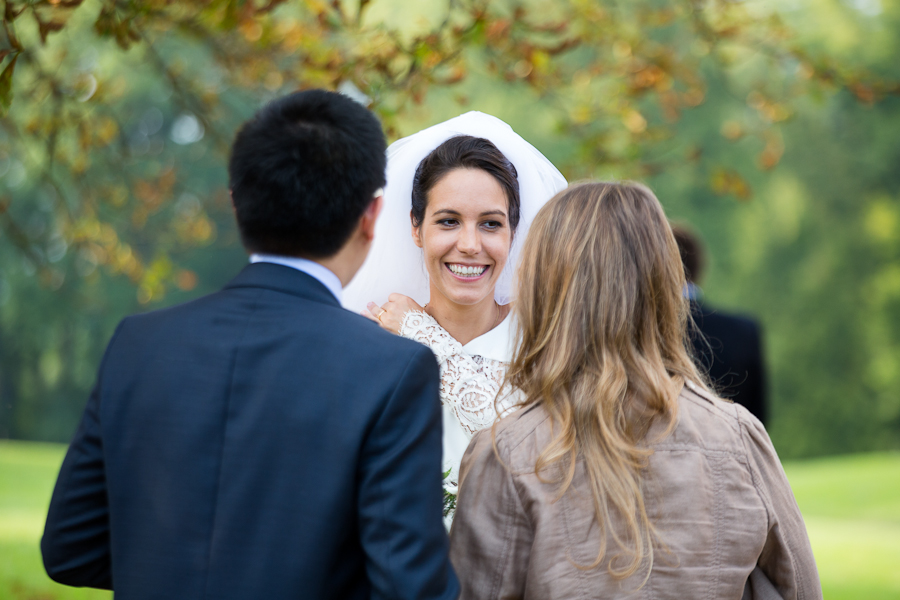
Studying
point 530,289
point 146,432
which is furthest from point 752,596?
point 146,432

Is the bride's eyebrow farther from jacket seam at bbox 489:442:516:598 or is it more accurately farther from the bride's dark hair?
jacket seam at bbox 489:442:516:598

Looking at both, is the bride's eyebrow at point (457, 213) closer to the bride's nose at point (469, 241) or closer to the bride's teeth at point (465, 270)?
the bride's nose at point (469, 241)

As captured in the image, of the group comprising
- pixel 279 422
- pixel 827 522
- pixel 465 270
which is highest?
pixel 465 270

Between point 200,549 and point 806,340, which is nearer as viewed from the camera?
point 200,549

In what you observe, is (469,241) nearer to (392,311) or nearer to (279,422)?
(392,311)

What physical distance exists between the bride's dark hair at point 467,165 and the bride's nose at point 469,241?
0.19 meters

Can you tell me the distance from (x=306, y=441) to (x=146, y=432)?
34 cm

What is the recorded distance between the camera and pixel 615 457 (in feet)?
6.30

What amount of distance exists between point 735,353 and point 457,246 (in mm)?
2053

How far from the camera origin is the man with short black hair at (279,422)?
1.64 metres

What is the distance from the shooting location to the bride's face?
2963mm

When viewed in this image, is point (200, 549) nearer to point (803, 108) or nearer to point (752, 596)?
point (752, 596)

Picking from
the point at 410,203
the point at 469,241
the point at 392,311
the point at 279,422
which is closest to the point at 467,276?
the point at 469,241

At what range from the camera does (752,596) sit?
212 cm
